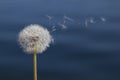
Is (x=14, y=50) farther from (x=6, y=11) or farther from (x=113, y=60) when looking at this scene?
(x=113, y=60)

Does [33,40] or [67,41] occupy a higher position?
[67,41]

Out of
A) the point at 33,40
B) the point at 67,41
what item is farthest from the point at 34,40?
the point at 67,41

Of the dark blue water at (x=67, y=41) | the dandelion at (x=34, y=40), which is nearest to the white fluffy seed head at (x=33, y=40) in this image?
the dandelion at (x=34, y=40)

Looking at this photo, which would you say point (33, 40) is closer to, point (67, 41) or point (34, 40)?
point (34, 40)

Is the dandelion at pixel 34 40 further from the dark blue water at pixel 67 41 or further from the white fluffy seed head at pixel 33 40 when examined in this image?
the dark blue water at pixel 67 41

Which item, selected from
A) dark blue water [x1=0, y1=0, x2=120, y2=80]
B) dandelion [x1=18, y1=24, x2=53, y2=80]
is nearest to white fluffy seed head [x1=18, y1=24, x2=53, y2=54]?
dandelion [x1=18, y1=24, x2=53, y2=80]

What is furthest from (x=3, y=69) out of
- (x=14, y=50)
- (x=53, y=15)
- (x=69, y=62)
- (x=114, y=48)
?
(x=114, y=48)

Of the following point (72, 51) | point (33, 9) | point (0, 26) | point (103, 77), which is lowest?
point (103, 77)
